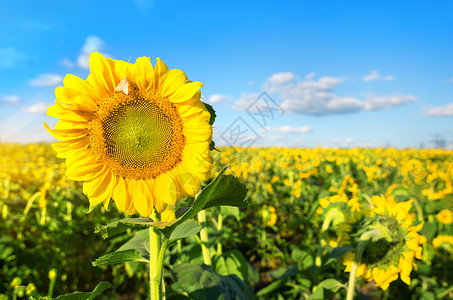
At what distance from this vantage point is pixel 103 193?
3.68 feet

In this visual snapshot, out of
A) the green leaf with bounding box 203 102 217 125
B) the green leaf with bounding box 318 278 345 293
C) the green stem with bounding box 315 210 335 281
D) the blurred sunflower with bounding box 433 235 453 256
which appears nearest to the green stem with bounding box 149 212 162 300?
the green leaf with bounding box 203 102 217 125

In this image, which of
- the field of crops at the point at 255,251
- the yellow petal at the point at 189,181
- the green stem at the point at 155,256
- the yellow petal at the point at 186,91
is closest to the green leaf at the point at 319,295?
the field of crops at the point at 255,251

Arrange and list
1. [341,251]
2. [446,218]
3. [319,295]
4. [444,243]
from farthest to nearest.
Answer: [446,218] < [444,243] < [319,295] < [341,251]

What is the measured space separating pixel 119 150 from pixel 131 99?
0.18m

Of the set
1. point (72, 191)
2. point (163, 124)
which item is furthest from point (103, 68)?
point (72, 191)

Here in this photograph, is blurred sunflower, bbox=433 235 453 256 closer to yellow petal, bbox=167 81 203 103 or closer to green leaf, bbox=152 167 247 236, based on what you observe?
green leaf, bbox=152 167 247 236

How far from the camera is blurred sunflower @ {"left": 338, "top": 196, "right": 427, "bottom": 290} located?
1.67 meters

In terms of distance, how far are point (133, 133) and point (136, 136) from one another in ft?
0.05

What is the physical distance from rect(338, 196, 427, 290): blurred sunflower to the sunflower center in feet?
3.65

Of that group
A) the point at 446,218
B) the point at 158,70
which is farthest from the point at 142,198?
the point at 446,218

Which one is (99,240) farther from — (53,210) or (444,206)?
(444,206)

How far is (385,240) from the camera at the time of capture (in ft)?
5.61

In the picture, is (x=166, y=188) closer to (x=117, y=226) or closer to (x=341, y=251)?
(x=117, y=226)

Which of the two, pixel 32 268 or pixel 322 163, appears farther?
pixel 322 163
